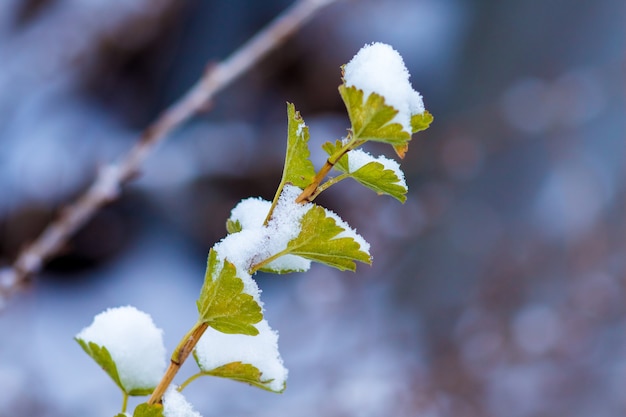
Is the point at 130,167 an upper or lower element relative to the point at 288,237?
upper

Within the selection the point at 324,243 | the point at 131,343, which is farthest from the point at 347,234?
the point at 131,343

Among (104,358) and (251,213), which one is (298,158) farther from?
(104,358)

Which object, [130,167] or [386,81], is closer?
[386,81]

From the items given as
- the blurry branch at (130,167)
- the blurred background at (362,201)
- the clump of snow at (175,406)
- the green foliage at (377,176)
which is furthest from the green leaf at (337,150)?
the blurred background at (362,201)

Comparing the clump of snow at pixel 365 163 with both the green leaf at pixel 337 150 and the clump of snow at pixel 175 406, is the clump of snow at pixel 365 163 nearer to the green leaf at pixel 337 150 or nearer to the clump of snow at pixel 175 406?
the green leaf at pixel 337 150

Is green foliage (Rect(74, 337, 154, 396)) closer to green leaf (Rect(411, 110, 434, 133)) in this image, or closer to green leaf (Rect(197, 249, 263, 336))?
green leaf (Rect(197, 249, 263, 336))

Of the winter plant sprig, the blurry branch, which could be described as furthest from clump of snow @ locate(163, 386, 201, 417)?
the blurry branch

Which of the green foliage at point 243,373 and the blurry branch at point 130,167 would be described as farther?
the blurry branch at point 130,167

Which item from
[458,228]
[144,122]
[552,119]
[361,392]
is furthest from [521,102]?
[144,122]
